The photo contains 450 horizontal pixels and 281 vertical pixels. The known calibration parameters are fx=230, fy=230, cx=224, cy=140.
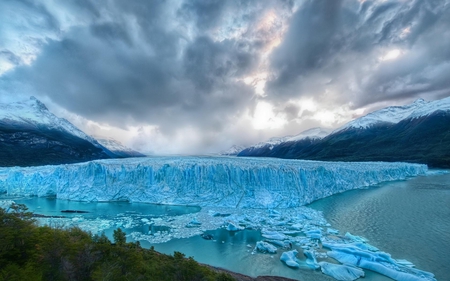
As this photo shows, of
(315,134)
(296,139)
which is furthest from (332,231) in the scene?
(315,134)

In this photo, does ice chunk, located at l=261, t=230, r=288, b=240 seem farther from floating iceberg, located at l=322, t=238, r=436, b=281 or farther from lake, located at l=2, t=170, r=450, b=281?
floating iceberg, located at l=322, t=238, r=436, b=281

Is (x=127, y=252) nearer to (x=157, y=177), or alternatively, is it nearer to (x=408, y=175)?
(x=157, y=177)

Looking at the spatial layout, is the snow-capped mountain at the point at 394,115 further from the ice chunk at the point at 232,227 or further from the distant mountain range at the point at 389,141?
the ice chunk at the point at 232,227

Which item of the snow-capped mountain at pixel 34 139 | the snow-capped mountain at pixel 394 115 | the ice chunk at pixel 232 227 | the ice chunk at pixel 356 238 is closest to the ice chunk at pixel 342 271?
the ice chunk at pixel 356 238

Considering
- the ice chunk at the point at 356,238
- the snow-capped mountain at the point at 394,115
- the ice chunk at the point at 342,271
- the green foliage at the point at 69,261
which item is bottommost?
the ice chunk at the point at 342,271

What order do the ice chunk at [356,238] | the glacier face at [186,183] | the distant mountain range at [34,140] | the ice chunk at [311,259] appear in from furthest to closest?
the distant mountain range at [34,140] → the glacier face at [186,183] → the ice chunk at [356,238] → the ice chunk at [311,259]

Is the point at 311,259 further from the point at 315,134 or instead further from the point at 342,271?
the point at 315,134

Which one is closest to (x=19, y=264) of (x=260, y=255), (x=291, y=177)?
(x=260, y=255)
